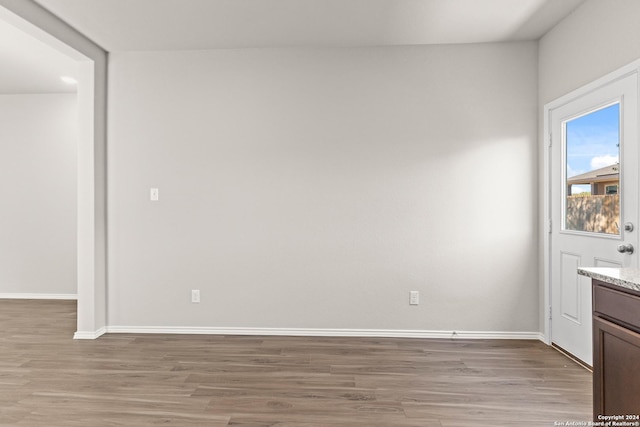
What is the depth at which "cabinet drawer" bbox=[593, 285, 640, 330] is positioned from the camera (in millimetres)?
1379

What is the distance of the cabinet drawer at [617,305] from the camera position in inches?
54.3

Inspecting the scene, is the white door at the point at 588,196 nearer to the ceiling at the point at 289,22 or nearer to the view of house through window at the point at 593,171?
the view of house through window at the point at 593,171

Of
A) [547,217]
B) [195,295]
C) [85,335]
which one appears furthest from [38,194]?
[547,217]

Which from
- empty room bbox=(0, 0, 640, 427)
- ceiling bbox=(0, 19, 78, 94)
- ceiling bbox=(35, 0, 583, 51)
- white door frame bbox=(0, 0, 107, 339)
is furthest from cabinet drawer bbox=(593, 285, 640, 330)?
ceiling bbox=(0, 19, 78, 94)

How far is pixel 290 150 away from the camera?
141 inches

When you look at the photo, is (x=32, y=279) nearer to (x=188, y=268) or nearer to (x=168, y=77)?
(x=188, y=268)

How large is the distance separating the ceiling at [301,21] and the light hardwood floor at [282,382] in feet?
8.64

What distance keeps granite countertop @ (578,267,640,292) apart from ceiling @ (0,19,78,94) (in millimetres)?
4219

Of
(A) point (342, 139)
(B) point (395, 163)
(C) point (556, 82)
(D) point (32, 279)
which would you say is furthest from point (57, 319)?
(C) point (556, 82)

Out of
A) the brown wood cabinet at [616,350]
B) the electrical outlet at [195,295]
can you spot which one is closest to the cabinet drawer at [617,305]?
the brown wood cabinet at [616,350]

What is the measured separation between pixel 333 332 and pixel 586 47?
2.99 meters

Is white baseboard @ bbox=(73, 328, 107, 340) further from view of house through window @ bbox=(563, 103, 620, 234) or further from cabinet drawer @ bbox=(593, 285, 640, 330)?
view of house through window @ bbox=(563, 103, 620, 234)

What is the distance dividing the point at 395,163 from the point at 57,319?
3.83 meters

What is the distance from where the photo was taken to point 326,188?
3574 millimetres
